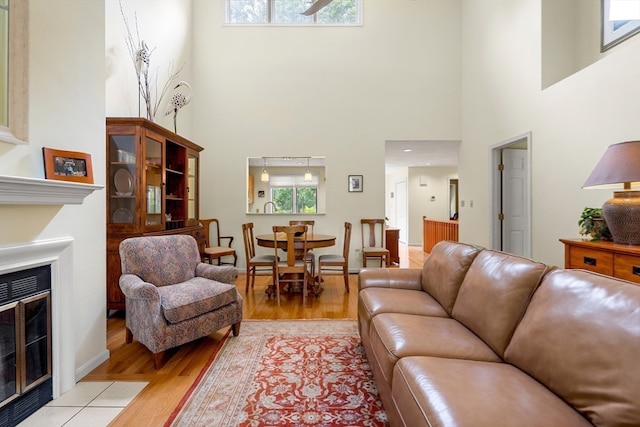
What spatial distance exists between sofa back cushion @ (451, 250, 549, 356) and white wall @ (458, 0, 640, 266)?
183cm

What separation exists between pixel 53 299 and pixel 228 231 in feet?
11.1

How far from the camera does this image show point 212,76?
5.07 meters

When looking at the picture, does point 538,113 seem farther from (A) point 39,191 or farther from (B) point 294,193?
(B) point 294,193

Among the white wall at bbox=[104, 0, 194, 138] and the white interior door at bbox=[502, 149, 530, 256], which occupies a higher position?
the white wall at bbox=[104, 0, 194, 138]

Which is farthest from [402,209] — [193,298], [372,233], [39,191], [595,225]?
[39,191]

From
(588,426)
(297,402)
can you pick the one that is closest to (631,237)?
(588,426)

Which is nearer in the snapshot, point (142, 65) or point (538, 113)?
point (538, 113)

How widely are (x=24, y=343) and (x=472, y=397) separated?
2163mm

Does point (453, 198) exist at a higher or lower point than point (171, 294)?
higher

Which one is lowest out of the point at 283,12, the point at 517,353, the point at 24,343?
the point at 24,343

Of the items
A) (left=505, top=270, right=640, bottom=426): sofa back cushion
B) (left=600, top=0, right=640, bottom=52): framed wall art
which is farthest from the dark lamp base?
(left=600, top=0, right=640, bottom=52): framed wall art

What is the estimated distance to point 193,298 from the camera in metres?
2.21

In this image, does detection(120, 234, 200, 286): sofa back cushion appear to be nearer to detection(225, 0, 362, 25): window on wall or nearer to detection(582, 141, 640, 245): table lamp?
detection(582, 141, 640, 245): table lamp

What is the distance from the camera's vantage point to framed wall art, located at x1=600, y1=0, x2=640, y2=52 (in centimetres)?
263
